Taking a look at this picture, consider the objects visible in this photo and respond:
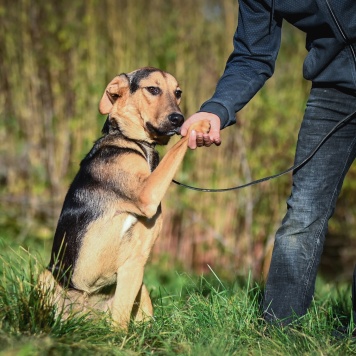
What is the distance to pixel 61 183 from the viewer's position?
728cm

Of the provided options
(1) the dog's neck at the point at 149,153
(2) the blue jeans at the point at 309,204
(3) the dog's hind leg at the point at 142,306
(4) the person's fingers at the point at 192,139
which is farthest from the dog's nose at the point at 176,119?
(3) the dog's hind leg at the point at 142,306

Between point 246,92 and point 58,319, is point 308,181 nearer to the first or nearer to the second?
point 246,92

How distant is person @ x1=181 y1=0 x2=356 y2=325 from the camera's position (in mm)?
3238

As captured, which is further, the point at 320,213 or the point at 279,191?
the point at 279,191

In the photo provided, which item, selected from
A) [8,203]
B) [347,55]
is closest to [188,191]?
[8,203]

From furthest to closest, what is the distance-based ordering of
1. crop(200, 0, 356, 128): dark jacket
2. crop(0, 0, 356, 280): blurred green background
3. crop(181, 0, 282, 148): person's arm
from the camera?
crop(0, 0, 356, 280): blurred green background
crop(181, 0, 282, 148): person's arm
crop(200, 0, 356, 128): dark jacket

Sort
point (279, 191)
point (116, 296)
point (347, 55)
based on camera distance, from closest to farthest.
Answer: point (347, 55) → point (116, 296) → point (279, 191)

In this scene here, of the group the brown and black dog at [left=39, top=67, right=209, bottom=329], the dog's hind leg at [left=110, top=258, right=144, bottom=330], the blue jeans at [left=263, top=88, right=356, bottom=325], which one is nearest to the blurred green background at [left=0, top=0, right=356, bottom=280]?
the brown and black dog at [left=39, top=67, right=209, bottom=329]

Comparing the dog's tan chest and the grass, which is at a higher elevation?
the dog's tan chest

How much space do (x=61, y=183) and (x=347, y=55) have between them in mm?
4649

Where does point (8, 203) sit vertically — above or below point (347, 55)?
below

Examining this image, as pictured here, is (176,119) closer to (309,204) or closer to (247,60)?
(247,60)

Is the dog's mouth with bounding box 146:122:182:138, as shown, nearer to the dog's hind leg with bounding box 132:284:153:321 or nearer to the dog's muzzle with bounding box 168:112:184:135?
the dog's muzzle with bounding box 168:112:184:135

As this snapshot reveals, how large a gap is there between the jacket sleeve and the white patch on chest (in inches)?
28.0
